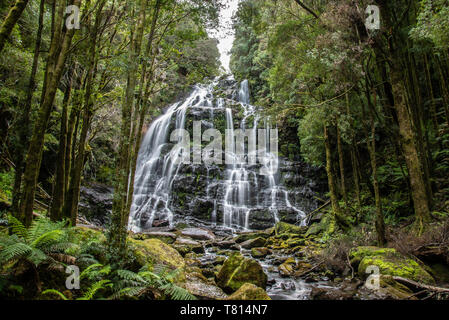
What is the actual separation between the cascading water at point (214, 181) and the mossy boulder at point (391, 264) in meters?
7.55

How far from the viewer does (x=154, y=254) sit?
553 centimetres

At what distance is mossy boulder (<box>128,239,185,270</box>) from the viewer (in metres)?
4.87

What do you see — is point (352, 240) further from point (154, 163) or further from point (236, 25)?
point (154, 163)

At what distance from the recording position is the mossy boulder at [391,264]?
502 cm

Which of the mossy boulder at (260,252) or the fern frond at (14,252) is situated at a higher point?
the fern frond at (14,252)

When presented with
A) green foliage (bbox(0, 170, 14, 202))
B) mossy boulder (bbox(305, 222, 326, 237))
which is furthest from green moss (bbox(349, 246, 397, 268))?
green foliage (bbox(0, 170, 14, 202))

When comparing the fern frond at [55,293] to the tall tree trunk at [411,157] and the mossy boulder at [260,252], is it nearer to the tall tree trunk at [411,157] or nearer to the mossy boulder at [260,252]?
the mossy boulder at [260,252]

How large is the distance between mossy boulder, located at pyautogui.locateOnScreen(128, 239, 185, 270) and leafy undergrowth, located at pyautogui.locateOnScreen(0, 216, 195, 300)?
0.36m

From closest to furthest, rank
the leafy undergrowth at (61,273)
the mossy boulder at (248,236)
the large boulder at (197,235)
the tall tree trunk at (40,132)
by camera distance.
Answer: the leafy undergrowth at (61,273) < the tall tree trunk at (40,132) < the mossy boulder at (248,236) < the large boulder at (197,235)

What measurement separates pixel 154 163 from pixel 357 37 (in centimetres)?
1616

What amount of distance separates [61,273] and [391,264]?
20.1ft

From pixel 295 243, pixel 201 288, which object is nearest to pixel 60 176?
pixel 201 288

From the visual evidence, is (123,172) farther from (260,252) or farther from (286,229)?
(286,229)

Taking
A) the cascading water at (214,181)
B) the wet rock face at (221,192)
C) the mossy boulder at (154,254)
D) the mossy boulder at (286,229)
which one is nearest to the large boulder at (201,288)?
the mossy boulder at (154,254)
